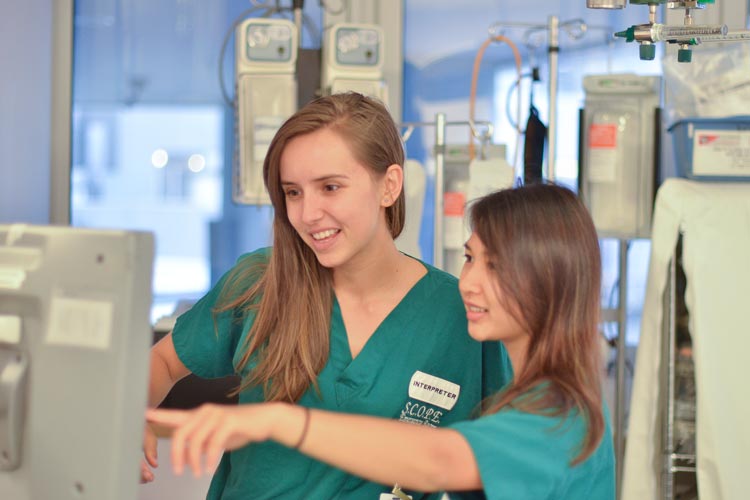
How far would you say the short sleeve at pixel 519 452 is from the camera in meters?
1.13

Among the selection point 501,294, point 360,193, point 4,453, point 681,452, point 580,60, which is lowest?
point 681,452

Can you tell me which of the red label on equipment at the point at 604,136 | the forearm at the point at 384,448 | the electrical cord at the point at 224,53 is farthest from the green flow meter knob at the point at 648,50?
the electrical cord at the point at 224,53

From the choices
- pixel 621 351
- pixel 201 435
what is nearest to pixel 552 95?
pixel 621 351

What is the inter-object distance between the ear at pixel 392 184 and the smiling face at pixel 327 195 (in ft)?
0.19

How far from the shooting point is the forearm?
1.00 m

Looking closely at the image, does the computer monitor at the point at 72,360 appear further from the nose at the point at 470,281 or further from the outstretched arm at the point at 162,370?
the outstretched arm at the point at 162,370

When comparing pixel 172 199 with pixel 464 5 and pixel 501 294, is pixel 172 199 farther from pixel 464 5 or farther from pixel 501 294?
pixel 501 294

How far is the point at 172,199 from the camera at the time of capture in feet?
12.9

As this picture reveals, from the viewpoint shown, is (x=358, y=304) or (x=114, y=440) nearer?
(x=114, y=440)

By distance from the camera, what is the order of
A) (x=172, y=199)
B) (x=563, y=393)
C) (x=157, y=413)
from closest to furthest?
1. (x=157, y=413)
2. (x=563, y=393)
3. (x=172, y=199)

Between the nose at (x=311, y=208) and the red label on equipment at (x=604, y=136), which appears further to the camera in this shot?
the red label on equipment at (x=604, y=136)

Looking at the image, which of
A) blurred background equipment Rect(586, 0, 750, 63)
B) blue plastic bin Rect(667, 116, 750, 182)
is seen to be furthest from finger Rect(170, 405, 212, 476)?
blue plastic bin Rect(667, 116, 750, 182)

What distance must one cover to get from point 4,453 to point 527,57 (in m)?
3.20

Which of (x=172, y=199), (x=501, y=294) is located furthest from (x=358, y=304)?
(x=172, y=199)
